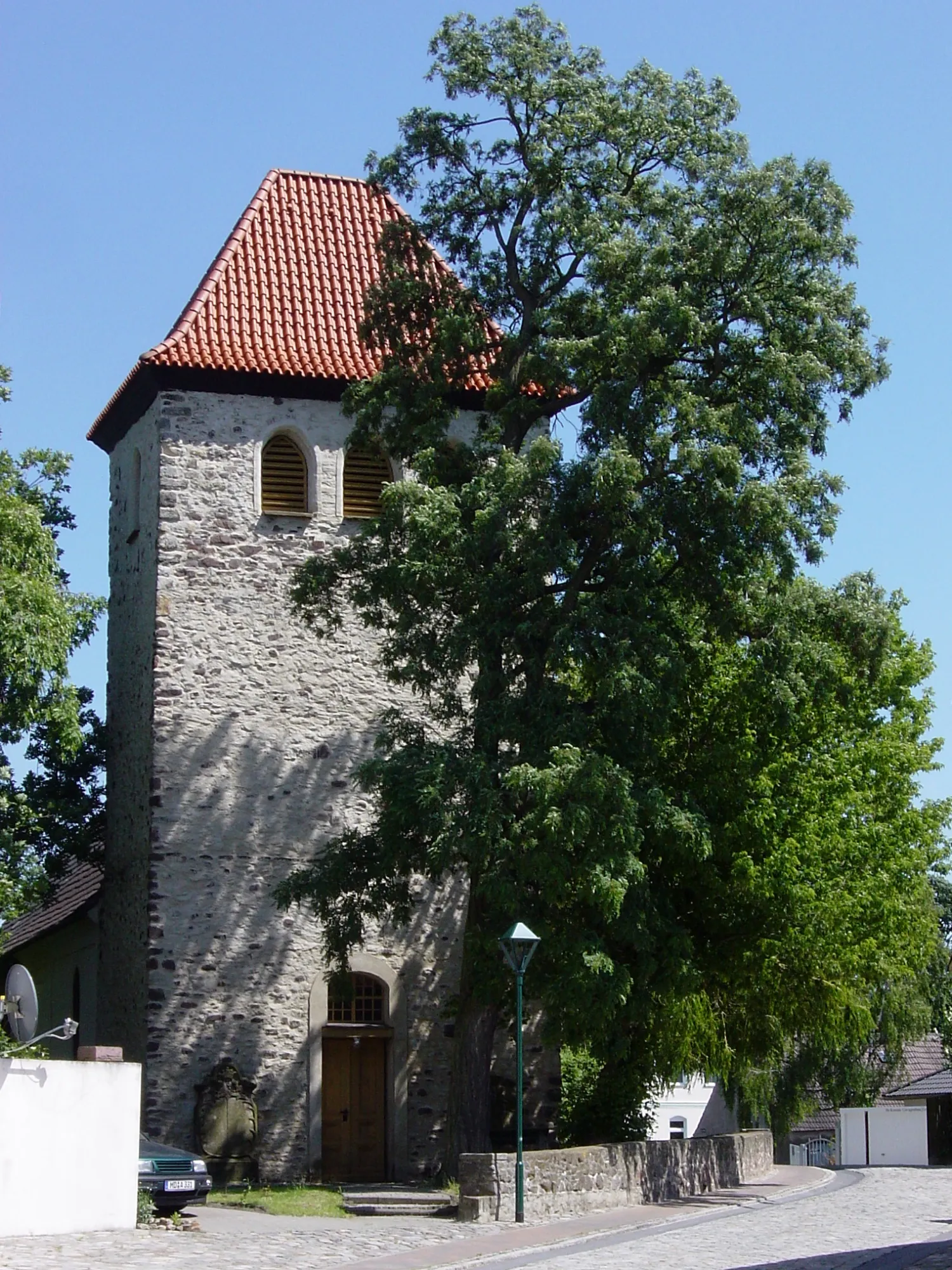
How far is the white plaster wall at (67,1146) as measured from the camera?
640 inches

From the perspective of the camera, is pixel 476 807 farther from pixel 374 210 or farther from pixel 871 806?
pixel 374 210

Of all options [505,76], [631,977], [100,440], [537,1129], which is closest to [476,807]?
[631,977]

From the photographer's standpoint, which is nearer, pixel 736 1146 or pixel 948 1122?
pixel 736 1146

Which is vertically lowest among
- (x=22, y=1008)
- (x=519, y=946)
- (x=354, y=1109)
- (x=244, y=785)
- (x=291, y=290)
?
(x=354, y=1109)

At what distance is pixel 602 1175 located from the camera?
805 inches

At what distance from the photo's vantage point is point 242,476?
2531cm

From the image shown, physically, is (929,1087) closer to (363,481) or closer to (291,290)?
(363,481)

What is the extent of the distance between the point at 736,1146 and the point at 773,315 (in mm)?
11536

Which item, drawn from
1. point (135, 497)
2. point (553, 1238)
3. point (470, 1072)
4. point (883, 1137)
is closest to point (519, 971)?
point (553, 1238)

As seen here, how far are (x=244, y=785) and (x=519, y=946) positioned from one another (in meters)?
7.06

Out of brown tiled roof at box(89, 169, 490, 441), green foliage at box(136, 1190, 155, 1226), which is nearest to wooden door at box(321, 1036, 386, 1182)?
green foliage at box(136, 1190, 155, 1226)

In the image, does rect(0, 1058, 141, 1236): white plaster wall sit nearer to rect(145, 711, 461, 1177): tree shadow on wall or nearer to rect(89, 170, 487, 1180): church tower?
rect(145, 711, 461, 1177): tree shadow on wall

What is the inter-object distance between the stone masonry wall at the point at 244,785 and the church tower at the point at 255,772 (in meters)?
0.03

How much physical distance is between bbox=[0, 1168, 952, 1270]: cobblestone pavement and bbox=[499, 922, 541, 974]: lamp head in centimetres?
273
